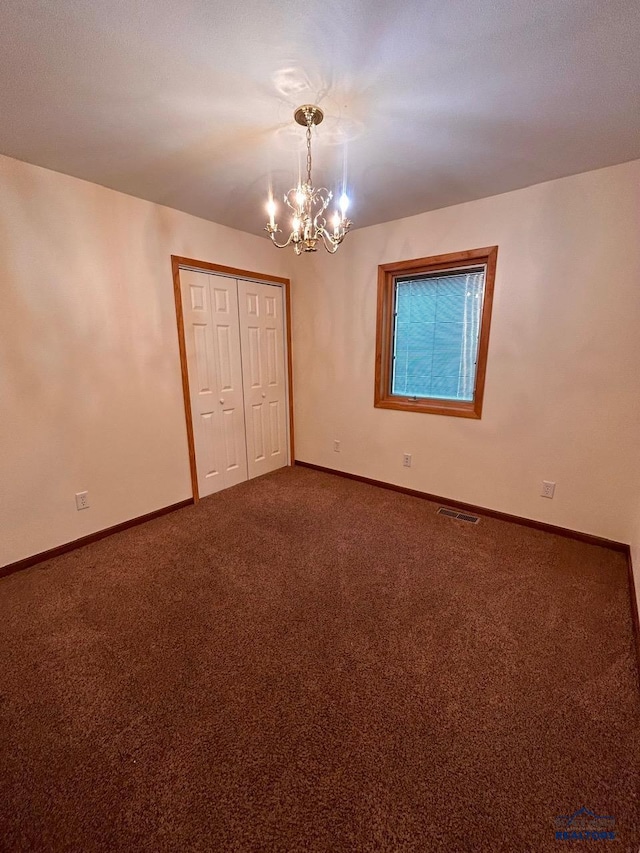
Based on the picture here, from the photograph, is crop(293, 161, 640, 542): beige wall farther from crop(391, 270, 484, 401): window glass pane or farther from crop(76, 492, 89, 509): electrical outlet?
crop(76, 492, 89, 509): electrical outlet

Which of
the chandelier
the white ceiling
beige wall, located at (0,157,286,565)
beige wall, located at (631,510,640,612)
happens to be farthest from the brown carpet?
the white ceiling

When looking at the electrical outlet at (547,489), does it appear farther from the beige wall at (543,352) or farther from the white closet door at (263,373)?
the white closet door at (263,373)

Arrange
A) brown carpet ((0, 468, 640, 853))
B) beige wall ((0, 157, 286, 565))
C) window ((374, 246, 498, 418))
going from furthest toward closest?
window ((374, 246, 498, 418)) < beige wall ((0, 157, 286, 565)) < brown carpet ((0, 468, 640, 853))

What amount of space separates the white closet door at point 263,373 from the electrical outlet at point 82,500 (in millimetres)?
1514

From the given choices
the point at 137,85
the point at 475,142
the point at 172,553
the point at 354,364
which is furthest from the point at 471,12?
the point at 172,553

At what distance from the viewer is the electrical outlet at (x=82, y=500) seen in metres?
2.46

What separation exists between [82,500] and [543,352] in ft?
11.3

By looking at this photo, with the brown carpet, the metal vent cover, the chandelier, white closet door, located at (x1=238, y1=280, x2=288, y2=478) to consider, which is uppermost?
the chandelier

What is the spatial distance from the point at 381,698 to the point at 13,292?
9.45 feet

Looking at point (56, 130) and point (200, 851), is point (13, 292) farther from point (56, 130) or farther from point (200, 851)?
point (200, 851)

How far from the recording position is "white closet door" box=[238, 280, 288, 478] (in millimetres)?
3449

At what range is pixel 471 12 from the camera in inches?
44.4

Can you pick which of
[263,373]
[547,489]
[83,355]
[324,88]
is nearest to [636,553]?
[547,489]

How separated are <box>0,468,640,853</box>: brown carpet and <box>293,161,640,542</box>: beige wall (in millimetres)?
534
